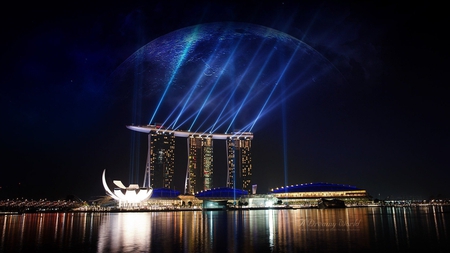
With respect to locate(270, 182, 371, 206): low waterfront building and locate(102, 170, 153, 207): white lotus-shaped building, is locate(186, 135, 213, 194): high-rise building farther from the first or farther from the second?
locate(102, 170, 153, 207): white lotus-shaped building

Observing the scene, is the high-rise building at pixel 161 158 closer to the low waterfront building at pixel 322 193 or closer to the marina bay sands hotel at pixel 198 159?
the marina bay sands hotel at pixel 198 159

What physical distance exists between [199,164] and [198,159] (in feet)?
8.26

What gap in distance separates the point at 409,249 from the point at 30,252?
44.8 feet

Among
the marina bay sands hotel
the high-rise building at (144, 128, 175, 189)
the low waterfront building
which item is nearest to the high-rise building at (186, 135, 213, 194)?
the marina bay sands hotel

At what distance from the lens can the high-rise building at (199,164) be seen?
12875 cm

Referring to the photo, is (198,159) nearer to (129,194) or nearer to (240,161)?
(240,161)

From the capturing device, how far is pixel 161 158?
410 feet

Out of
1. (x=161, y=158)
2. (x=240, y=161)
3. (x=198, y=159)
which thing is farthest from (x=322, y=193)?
(x=161, y=158)

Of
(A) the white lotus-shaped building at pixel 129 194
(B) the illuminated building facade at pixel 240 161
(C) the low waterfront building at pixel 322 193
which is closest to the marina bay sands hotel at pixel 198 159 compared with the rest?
(B) the illuminated building facade at pixel 240 161

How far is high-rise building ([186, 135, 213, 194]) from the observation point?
129 meters

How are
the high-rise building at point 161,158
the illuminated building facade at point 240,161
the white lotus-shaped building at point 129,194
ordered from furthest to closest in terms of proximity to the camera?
the illuminated building facade at point 240,161
the high-rise building at point 161,158
the white lotus-shaped building at point 129,194

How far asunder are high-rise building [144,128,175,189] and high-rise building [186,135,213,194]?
6.93 meters

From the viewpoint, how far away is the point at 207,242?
14367mm

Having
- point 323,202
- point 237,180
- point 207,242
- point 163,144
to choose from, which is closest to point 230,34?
point 207,242
